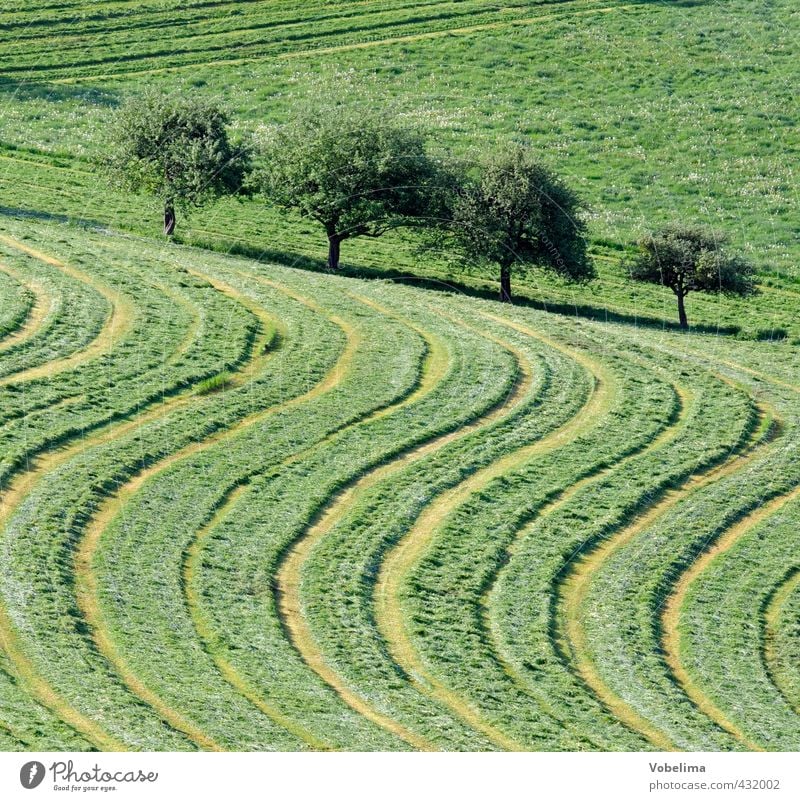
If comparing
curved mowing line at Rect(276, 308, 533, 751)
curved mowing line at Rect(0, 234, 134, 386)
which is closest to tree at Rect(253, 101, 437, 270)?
curved mowing line at Rect(0, 234, 134, 386)

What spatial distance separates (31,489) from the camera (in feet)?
118

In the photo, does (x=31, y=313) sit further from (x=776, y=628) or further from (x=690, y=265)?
(x=690, y=265)

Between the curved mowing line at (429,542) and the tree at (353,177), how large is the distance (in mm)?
19690

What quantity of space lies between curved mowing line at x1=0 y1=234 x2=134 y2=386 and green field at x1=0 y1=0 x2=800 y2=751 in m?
0.18

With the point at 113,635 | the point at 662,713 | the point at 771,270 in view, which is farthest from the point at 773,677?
the point at 771,270

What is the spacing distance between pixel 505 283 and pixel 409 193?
22.5 feet

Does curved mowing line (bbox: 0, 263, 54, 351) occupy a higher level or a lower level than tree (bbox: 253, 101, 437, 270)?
lower

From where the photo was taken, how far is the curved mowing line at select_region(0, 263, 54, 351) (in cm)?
4681

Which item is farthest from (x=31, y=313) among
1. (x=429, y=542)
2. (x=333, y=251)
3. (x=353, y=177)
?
(x=353, y=177)

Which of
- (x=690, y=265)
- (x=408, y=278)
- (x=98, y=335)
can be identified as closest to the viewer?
(x=98, y=335)

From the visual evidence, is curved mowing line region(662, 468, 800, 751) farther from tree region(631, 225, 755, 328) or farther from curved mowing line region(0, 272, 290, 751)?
tree region(631, 225, 755, 328)

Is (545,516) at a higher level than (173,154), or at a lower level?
lower

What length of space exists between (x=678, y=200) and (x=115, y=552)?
61646mm
